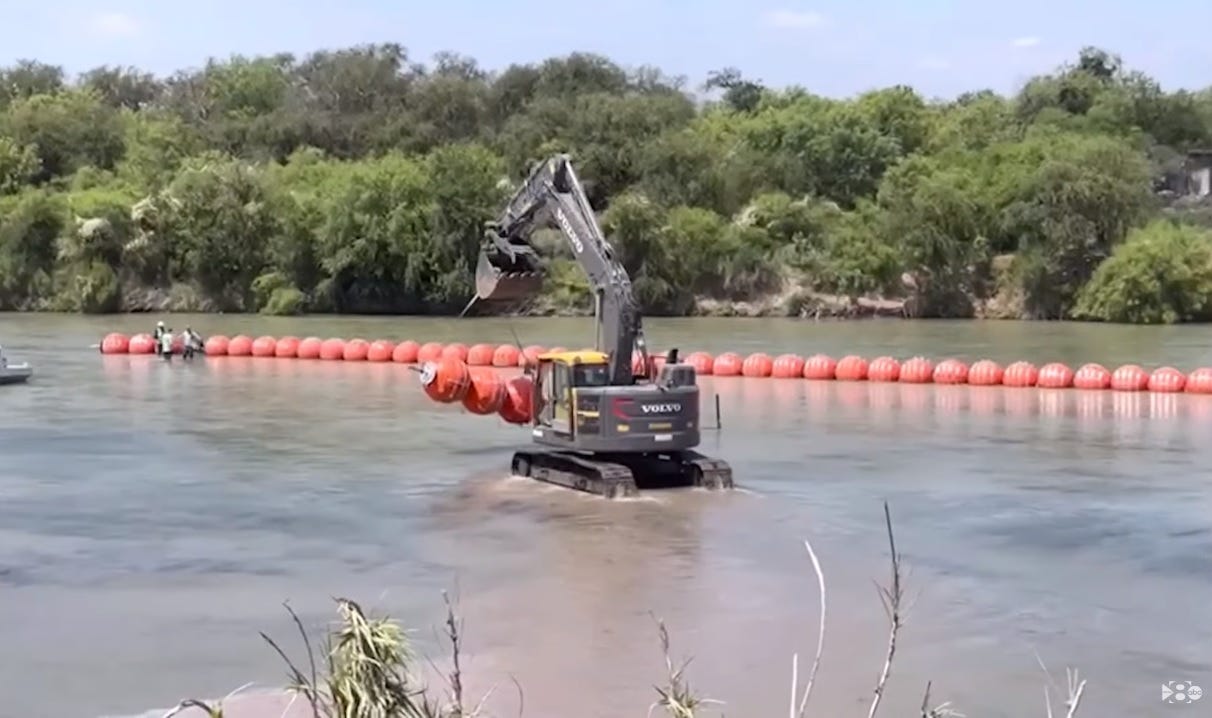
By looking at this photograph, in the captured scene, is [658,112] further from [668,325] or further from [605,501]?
[605,501]

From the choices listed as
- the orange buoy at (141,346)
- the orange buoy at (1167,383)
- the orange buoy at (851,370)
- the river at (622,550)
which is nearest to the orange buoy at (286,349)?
the orange buoy at (141,346)

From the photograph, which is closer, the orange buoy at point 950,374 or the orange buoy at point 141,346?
the orange buoy at point 950,374

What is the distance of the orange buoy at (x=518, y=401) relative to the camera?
2200cm

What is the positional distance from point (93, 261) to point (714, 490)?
2105 inches

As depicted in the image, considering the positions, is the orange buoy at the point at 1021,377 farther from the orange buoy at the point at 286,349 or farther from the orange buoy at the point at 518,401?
the orange buoy at the point at 286,349

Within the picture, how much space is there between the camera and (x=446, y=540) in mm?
18234

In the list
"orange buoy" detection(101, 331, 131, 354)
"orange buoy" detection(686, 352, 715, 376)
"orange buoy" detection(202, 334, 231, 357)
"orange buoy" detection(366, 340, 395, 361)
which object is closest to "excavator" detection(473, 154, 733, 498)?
"orange buoy" detection(686, 352, 715, 376)

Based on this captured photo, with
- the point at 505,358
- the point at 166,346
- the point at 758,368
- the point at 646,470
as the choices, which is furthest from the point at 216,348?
the point at 646,470

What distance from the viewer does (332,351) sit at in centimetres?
4216

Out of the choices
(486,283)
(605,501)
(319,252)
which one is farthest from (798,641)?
(319,252)

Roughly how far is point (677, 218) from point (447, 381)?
49232mm

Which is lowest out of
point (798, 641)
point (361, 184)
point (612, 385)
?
point (798, 641)

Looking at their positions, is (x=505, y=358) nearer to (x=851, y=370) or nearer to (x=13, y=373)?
(x=851, y=370)

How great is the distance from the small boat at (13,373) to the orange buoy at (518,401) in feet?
59.5
